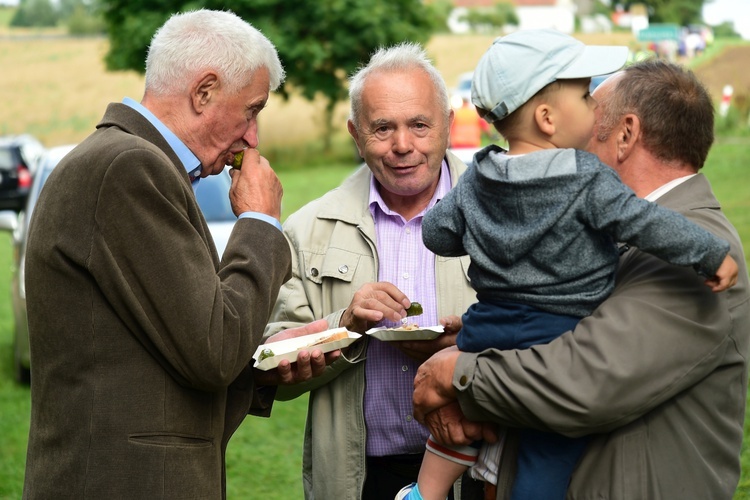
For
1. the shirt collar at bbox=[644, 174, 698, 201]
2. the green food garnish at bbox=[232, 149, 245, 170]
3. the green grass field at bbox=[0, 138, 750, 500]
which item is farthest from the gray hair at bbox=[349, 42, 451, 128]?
the green grass field at bbox=[0, 138, 750, 500]

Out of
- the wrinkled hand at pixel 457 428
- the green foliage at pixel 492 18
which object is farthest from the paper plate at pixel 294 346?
the green foliage at pixel 492 18

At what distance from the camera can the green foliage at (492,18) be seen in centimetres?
10012

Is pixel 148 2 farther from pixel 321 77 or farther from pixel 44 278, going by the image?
pixel 44 278

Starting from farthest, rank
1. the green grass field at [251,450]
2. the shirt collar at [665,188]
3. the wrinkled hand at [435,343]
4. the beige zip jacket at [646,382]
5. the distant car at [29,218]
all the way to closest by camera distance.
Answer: the distant car at [29,218]
the green grass field at [251,450]
the wrinkled hand at [435,343]
the shirt collar at [665,188]
the beige zip jacket at [646,382]

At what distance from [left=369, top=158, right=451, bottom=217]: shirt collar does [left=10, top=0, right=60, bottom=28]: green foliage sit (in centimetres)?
11398

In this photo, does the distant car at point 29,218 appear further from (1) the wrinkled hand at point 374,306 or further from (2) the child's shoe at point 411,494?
(2) the child's shoe at point 411,494

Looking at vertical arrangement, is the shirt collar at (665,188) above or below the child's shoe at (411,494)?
above

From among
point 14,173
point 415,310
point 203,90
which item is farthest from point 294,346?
point 14,173

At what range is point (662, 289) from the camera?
2.48m

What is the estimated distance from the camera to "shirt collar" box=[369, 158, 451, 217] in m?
3.64

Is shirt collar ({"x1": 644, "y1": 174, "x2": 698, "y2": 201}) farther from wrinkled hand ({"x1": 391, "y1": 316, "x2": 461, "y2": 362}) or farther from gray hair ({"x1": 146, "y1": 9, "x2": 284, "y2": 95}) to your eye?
gray hair ({"x1": 146, "y1": 9, "x2": 284, "y2": 95})

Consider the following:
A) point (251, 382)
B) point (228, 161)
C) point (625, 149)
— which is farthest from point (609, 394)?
point (228, 161)

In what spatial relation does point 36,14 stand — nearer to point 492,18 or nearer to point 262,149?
point 492,18

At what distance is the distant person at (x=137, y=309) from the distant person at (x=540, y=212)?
2.05 ft
